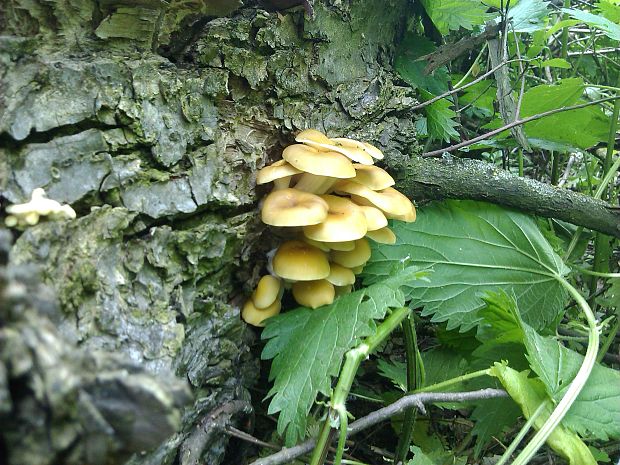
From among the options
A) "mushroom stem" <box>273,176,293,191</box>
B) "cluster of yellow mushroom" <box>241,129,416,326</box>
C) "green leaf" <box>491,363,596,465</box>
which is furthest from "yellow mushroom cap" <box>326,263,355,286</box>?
"green leaf" <box>491,363,596,465</box>

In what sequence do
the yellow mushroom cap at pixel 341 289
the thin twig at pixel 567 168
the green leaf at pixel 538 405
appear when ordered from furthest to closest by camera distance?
1. the thin twig at pixel 567 168
2. the yellow mushroom cap at pixel 341 289
3. the green leaf at pixel 538 405

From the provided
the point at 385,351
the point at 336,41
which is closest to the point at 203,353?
the point at 385,351

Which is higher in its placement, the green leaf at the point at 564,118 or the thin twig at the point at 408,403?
the green leaf at the point at 564,118

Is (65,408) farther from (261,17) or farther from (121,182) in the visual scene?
(261,17)

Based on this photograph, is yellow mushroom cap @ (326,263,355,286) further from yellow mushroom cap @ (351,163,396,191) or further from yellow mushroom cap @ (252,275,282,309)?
yellow mushroom cap @ (351,163,396,191)

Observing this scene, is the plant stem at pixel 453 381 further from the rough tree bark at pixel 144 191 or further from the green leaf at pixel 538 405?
the rough tree bark at pixel 144 191

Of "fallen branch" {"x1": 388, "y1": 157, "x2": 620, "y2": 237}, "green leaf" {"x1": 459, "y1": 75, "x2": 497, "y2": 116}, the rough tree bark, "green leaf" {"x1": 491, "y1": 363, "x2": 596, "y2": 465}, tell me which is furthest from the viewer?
"green leaf" {"x1": 459, "y1": 75, "x2": 497, "y2": 116}

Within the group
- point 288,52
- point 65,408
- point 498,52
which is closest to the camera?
point 65,408

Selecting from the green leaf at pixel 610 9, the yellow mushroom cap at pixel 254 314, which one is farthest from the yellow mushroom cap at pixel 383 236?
→ the green leaf at pixel 610 9
